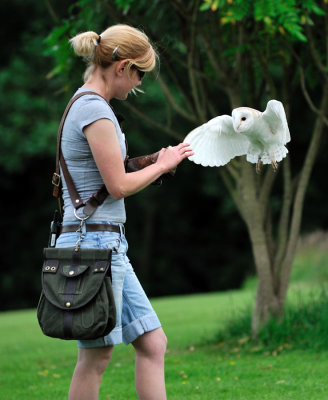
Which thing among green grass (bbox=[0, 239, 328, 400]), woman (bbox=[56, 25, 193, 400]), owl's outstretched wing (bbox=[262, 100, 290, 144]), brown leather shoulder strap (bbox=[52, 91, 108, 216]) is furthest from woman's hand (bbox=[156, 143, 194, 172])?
green grass (bbox=[0, 239, 328, 400])

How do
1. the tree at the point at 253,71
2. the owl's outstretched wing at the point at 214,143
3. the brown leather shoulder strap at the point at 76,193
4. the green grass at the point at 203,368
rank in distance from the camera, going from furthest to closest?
the tree at the point at 253,71 < the green grass at the point at 203,368 < the owl's outstretched wing at the point at 214,143 < the brown leather shoulder strap at the point at 76,193

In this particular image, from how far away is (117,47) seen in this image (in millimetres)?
2779

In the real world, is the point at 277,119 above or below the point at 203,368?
above

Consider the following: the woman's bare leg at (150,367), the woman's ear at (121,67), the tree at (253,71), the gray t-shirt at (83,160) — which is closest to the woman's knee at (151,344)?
the woman's bare leg at (150,367)

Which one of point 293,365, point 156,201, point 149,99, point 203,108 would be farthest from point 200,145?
point 156,201

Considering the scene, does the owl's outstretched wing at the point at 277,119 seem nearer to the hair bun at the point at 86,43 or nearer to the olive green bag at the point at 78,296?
the hair bun at the point at 86,43

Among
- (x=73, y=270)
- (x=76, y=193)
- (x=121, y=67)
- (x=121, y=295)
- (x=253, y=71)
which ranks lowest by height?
(x=121, y=295)

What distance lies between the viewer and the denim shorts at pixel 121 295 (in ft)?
9.14

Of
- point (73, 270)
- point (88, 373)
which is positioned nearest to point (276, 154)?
point (73, 270)

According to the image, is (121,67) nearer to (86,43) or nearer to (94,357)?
(86,43)

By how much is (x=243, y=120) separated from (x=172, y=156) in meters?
0.66

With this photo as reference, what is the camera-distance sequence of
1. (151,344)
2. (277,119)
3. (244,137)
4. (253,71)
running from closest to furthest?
(151,344) < (277,119) < (244,137) < (253,71)

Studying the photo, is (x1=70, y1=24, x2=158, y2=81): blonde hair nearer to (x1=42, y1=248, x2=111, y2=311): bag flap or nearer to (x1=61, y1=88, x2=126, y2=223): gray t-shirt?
(x1=61, y1=88, x2=126, y2=223): gray t-shirt

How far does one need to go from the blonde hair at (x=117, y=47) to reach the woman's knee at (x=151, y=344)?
1.08 meters
